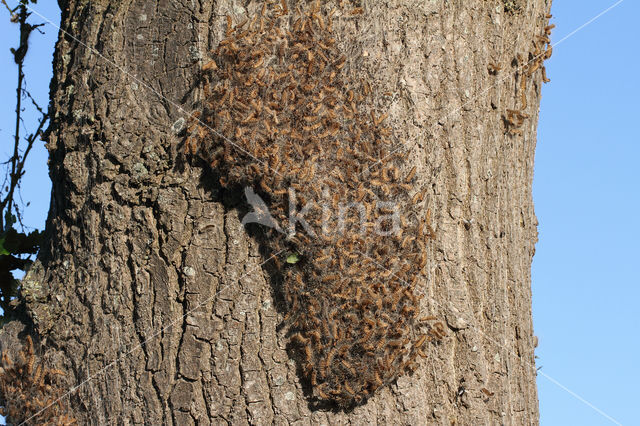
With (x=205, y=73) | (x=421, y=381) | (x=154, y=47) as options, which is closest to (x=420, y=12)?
(x=205, y=73)

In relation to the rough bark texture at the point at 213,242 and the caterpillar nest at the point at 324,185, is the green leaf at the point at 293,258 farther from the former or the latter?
the rough bark texture at the point at 213,242

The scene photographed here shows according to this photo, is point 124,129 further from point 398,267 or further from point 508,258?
point 508,258

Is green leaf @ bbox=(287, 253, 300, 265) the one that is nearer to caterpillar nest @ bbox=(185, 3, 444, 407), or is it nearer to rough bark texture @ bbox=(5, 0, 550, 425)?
caterpillar nest @ bbox=(185, 3, 444, 407)

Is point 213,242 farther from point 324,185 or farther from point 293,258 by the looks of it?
point 324,185

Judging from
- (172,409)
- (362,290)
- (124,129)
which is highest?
(124,129)

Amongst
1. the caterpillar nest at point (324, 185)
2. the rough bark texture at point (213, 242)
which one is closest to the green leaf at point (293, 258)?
the caterpillar nest at point (324, 185)

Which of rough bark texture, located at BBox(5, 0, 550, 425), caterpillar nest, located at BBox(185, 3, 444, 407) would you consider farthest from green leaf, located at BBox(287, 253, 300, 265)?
rough bark texture, located at BBox(5, 0, 550, 425)

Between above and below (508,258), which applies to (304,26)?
above
